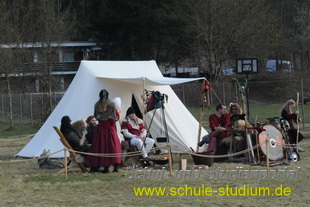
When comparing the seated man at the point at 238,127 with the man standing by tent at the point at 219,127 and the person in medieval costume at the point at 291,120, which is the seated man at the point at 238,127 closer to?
the man standing by tent at the point at 219,127

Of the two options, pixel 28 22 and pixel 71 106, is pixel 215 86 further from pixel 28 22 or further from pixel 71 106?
pixel 71 106

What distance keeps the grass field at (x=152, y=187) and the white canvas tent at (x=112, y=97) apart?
70.0 inches

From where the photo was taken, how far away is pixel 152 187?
10695 millimetres

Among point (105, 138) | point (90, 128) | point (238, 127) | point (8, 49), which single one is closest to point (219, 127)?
point (238, 127)

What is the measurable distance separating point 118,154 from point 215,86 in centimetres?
2297

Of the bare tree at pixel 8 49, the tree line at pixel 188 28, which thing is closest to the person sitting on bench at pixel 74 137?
the bare tree at pixel 8 49

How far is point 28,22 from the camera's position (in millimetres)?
39281

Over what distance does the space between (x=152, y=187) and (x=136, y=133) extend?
322cm

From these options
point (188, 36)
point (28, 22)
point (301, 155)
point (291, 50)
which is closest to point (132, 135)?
point (301, 155)

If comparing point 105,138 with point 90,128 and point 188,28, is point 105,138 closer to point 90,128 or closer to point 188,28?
point 90,128

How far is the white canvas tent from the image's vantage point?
15.0 metres

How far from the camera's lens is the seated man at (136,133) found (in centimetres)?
1335

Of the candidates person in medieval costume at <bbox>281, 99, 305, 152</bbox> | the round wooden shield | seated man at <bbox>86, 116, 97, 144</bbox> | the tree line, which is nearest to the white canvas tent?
seated man at <bbox>86, 116, 97, 144</bbox>

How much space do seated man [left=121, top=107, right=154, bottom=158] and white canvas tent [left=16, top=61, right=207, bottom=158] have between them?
1.15m
